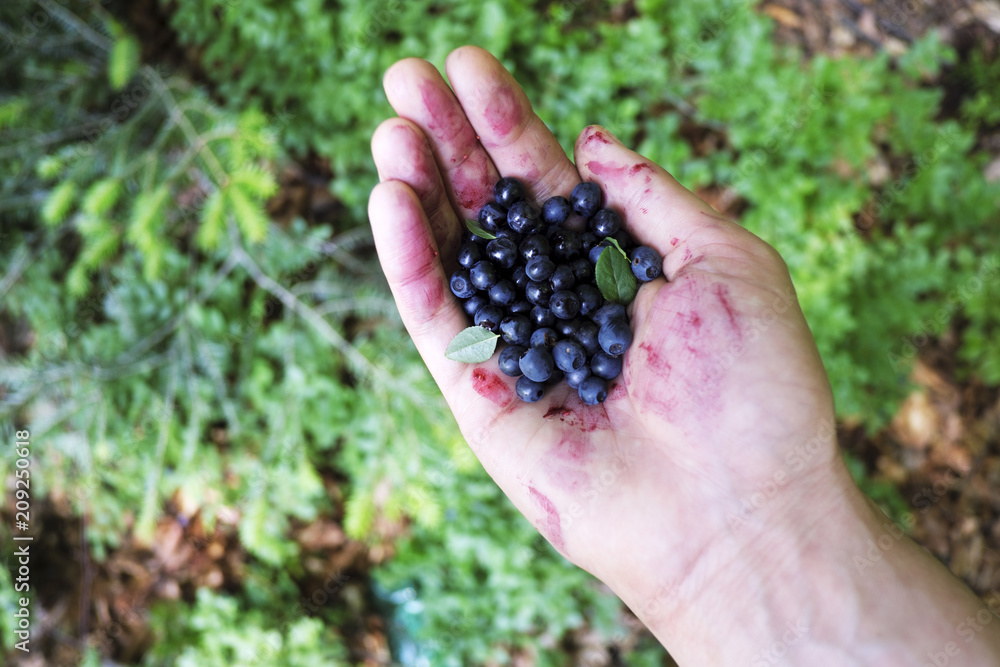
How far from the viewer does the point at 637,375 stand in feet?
6.35

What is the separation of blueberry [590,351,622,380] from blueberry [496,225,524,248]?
51 centimetres

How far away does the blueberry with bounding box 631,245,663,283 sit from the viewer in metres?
2.05

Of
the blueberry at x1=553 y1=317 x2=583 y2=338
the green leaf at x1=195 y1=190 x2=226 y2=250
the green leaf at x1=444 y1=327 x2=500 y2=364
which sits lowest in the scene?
the green leaf at x1=195 y1=190 x2=226 y2=250

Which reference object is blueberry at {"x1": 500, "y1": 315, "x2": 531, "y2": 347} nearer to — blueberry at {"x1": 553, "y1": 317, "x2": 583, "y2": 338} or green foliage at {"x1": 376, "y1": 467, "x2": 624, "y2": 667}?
blueberry at {"x1": 553, "y1": 317, "x2": 583, "y2": 338}

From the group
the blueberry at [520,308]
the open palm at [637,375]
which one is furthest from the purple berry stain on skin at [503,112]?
the blueberry at [520,308]

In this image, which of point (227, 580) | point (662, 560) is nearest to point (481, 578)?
point (227, 580)

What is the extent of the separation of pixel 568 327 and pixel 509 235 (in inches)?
16.2

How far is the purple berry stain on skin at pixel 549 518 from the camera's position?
191 cm

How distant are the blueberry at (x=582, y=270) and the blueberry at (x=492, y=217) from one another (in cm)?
32

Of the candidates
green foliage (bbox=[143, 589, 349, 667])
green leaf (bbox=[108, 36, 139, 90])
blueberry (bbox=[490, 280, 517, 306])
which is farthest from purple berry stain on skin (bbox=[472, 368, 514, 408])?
green leaf (bbox=[108, 36, 139, 90])

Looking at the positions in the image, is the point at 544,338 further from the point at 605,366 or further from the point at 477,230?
the point at 477,230

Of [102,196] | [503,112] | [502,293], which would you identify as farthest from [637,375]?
[102,196]

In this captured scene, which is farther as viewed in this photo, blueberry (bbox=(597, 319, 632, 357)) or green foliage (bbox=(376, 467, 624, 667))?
green foliage (bbox=(376, 467, 624, 667))

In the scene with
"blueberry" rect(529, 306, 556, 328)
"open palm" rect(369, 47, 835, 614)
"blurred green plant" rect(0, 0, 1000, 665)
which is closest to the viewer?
"open palm" rect(369, 47, 835, 614)
